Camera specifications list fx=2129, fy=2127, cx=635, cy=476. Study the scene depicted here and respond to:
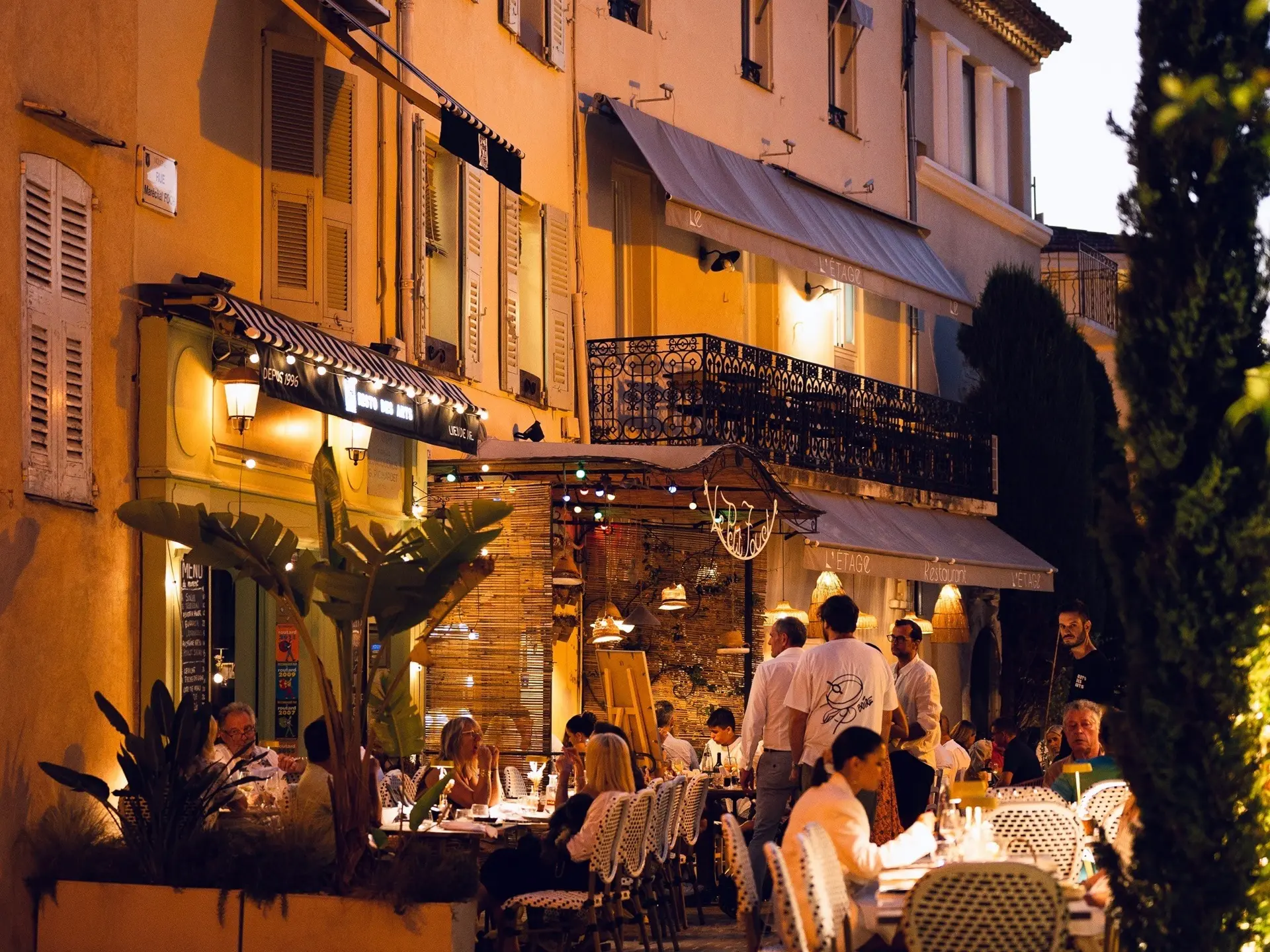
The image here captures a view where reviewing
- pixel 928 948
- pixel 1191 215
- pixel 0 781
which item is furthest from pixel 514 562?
pixel 1191 215

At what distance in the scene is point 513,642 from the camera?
1845cm

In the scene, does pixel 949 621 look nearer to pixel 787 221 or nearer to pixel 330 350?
pixel 787 221

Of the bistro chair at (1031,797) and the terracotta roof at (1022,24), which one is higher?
the terracotta roof at (1022,24)

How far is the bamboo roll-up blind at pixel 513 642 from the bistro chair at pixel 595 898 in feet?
19.0

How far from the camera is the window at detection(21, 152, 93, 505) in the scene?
11.9m

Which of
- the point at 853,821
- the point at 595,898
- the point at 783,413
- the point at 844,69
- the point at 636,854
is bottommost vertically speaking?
the point at 595,898

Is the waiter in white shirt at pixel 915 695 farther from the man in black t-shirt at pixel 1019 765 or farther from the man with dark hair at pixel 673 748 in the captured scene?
the man with dark hair at pixel 673 748

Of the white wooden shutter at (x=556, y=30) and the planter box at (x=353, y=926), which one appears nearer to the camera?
the planter box at (x=353, y=926)

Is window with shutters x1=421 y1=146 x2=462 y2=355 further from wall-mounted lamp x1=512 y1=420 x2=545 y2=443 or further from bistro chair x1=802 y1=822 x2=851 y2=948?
bistro chair x1=802 y1=822 x2=851 y2=948

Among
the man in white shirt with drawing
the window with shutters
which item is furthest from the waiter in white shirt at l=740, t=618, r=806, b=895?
the window with shutters

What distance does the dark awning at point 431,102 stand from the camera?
1450 cm

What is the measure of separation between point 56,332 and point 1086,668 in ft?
21.8

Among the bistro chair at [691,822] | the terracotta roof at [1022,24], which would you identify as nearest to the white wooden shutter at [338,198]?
the bistro chair at [691,822]

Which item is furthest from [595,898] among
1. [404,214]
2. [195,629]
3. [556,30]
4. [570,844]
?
[556,30]
